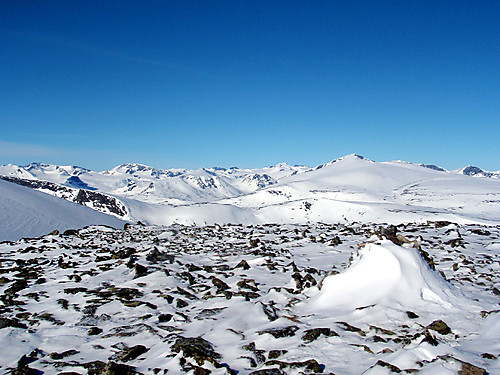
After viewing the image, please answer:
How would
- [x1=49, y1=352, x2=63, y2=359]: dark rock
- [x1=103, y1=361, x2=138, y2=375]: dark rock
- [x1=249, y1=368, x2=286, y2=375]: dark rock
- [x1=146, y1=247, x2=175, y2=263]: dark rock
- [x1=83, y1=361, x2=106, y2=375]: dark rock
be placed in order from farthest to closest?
1. [x1=146, y1=247, x2=175, y2=263]: dark rock
2. [x1=49, y1=352, x2=63, y2=359]: dark rock
3. [x1=83, y1=361, x2=106, y2=375]: dark rock
4. [x1=103, y1=361, x2=138, y2=375]: dark rock
5. [x1=249, y1=368, x2=286, y2=375]: dark rock

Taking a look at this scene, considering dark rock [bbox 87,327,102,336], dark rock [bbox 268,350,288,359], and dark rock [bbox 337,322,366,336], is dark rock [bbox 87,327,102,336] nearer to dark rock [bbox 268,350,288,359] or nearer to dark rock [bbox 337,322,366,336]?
dark rock [bbox 268,350,288,359]

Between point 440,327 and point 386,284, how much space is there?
1913 millimetres

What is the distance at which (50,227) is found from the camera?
3488 cm

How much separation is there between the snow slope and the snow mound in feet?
106

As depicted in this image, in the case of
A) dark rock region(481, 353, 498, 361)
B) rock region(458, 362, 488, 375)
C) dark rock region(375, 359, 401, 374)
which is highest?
rock region(458, 362, 488, 375)

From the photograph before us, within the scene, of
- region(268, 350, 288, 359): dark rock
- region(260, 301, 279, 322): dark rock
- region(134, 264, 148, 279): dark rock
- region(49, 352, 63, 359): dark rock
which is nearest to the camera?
region(268, 350, 288, 359): dark rock

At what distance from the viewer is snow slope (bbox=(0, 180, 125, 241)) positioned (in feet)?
105

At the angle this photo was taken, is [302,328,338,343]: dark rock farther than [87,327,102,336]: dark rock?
No

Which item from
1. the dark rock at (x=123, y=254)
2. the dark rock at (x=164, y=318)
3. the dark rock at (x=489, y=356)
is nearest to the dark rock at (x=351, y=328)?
the dark rock at (x=489, y=356)

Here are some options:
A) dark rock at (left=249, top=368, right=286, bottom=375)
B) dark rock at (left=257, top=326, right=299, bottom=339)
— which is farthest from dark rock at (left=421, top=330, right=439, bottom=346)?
dark rock at (left=249, top=368, right=286, bottom=375)

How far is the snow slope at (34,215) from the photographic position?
31.9 meters

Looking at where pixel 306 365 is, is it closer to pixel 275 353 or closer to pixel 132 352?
pixel 275 353

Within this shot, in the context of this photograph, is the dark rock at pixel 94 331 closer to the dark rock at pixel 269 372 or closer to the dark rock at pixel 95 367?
the dark rock at pixel 95 367

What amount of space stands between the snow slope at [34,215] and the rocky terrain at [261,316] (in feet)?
74.6
